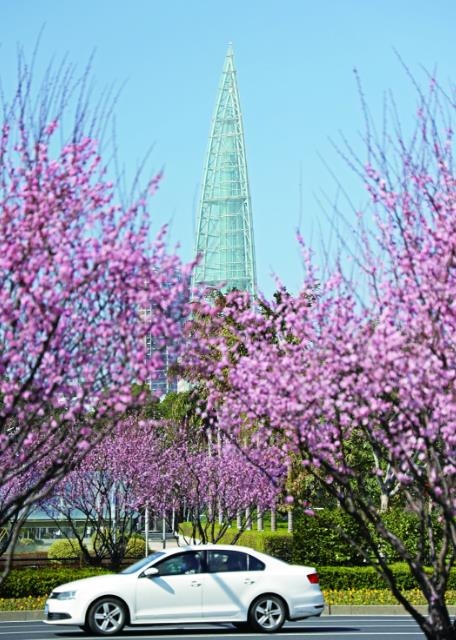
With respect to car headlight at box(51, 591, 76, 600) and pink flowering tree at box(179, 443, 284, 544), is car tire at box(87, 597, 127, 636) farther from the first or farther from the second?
pink flowering tree at box(179, 443, 284, 544)

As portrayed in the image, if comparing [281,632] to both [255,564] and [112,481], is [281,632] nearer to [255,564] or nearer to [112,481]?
[255,564]

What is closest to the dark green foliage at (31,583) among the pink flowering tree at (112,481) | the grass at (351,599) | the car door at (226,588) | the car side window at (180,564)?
the grass at (351,599)

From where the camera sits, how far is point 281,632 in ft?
59.5

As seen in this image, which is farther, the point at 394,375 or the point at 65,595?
the point at 65,595

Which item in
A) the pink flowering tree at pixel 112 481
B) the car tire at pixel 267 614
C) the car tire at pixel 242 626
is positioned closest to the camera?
the car tire at pixel 267 614

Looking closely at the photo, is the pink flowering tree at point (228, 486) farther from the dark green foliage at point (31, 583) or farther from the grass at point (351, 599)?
the grass at point (351, 599)

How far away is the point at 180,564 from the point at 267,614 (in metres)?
1.58

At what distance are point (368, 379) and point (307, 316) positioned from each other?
1.19 m

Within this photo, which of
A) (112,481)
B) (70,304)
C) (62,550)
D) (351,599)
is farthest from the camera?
(62,550)

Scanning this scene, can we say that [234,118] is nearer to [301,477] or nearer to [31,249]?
[301,477]

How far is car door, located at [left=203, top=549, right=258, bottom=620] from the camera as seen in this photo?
1764 centimetres

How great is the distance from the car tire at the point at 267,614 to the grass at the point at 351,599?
16.2 feet

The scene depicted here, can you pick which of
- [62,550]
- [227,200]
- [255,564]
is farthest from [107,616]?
[227,200]

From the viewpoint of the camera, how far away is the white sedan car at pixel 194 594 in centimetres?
1750
